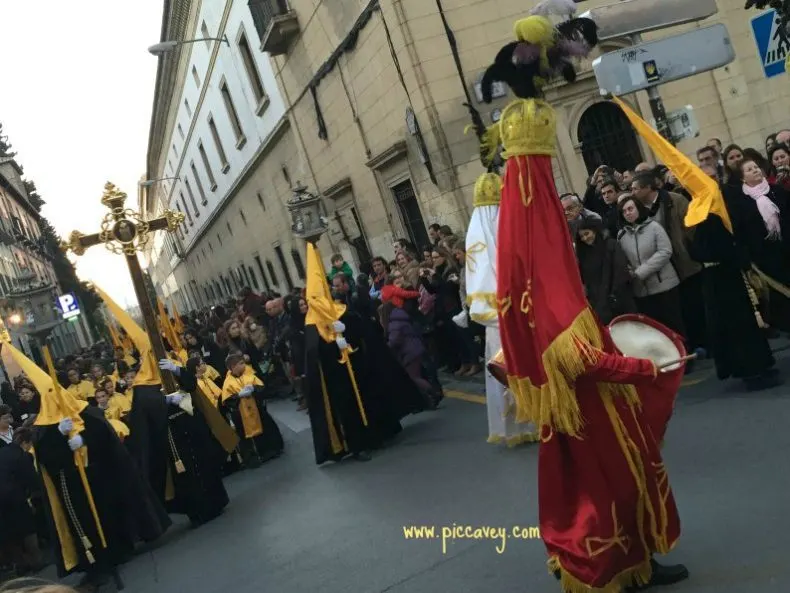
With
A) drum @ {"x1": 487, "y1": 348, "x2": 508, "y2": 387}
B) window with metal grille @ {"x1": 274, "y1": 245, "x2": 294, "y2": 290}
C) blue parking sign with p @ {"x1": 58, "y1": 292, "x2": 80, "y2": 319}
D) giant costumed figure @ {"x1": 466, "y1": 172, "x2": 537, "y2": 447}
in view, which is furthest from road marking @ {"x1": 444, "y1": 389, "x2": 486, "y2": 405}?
blue parking sign with p @ {"x1": 58, "y1": 292, "x2": 80, "y2": 319}

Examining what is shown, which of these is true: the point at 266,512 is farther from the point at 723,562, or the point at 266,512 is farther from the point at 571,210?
the point at 723,562

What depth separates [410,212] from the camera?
16703 millimetres

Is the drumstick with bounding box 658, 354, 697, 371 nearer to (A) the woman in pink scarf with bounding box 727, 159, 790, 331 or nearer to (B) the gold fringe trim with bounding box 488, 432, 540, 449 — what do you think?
(A) the woman in pink scarf with bounding box 727, 159, 790, 331

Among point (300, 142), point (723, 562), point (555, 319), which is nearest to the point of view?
point (555, 319)

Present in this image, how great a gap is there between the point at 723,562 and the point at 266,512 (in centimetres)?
459

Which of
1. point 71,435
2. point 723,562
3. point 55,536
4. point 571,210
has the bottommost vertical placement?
point 723,562

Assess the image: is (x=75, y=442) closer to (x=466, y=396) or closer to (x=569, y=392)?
(x=466, y=396)

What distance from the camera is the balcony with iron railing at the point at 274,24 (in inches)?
728

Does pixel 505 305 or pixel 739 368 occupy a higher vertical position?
pixel 505 305

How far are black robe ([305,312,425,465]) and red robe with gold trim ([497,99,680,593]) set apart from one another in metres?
4.91

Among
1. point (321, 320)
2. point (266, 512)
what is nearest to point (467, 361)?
point (321, 320)

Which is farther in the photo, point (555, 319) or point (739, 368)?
point (739, 368)

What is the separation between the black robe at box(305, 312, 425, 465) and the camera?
8.59 metres

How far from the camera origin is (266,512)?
7.71 m
